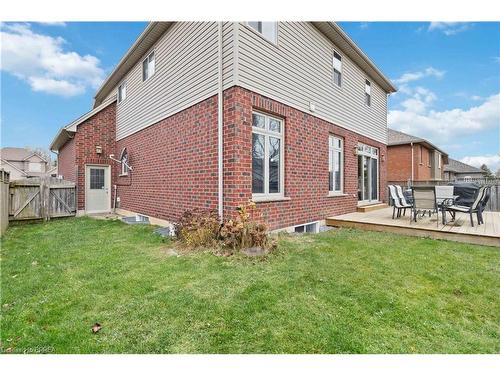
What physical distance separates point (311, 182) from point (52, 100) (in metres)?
13.7

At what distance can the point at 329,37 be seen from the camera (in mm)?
8555

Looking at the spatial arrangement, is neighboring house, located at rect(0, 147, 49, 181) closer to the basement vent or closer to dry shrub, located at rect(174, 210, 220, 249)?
dry shrub, located at rect(174, 210, 220, 249)

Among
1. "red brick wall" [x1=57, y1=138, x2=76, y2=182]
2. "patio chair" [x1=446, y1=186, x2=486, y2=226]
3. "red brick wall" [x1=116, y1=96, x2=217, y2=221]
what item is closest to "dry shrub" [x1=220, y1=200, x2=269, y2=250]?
"red brick wall" [x1=116, y1=96, x2=217, y2=221]

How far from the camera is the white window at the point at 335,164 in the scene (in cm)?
868

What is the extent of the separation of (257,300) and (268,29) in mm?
6096

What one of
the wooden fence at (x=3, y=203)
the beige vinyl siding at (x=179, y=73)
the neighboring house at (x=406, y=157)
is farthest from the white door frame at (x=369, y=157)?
the wooden fence at (x=3, y=203)

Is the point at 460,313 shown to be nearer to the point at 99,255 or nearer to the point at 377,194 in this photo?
the point at 99,255

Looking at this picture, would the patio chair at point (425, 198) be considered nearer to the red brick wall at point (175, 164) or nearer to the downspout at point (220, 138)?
the downspout at point (220, 138)

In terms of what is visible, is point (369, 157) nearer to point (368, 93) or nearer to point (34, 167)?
point (368, 93)

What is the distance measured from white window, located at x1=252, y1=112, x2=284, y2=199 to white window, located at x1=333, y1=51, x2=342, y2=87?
3927mm

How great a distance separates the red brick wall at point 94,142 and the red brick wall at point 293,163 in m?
8.80

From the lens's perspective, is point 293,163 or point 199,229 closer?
point 199,229

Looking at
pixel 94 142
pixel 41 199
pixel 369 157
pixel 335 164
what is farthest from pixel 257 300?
pixel 94 142

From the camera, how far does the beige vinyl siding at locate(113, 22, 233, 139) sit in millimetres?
6086
